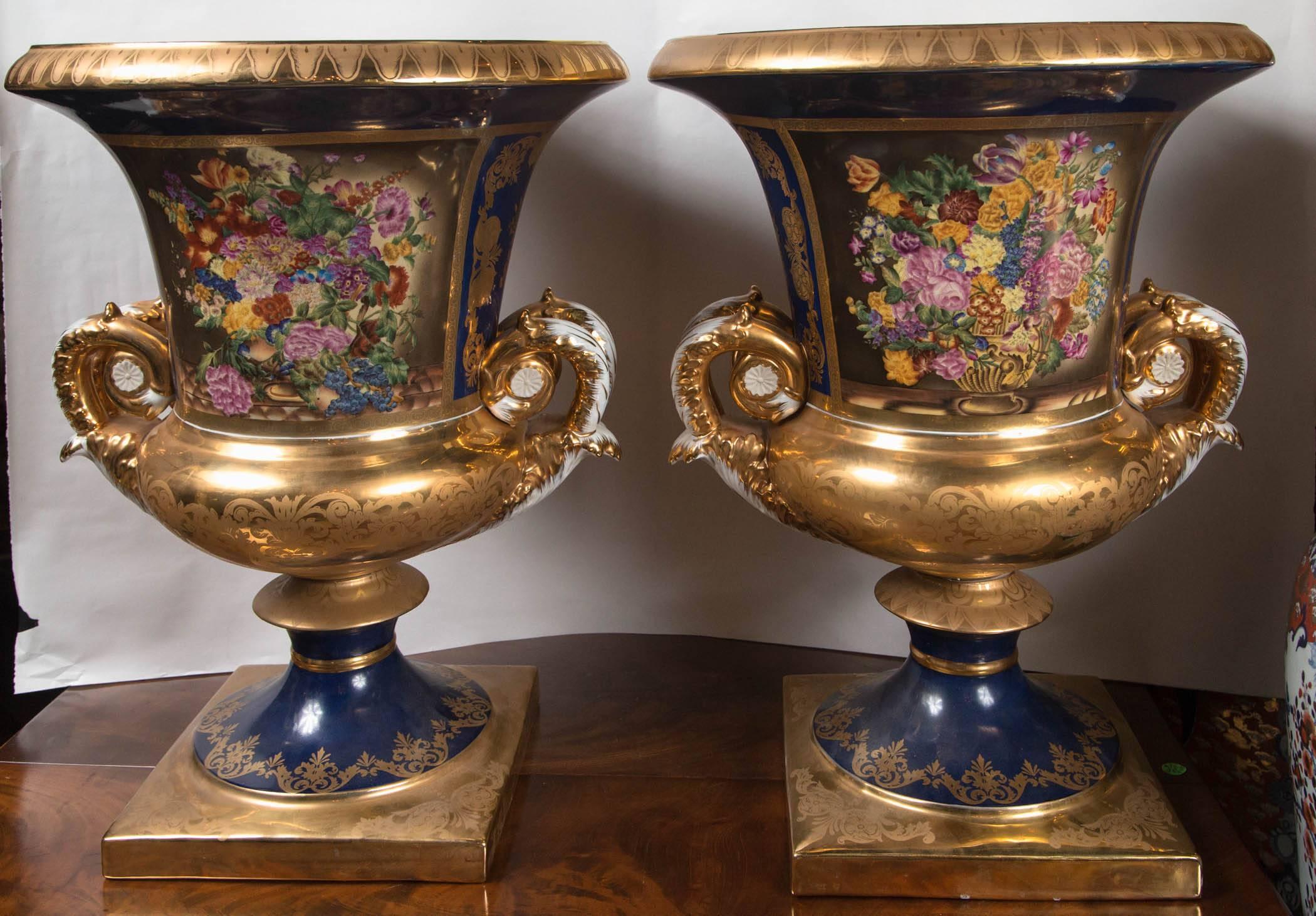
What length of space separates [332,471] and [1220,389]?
2.47ft

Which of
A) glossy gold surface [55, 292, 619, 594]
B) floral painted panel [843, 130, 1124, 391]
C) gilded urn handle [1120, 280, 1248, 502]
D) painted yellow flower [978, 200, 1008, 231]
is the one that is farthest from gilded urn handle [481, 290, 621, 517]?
gilded urn handle [1120, 280, 1248, 502]

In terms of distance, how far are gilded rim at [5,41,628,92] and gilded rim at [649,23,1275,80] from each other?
0.60ft

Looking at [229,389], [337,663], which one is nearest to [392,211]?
[229,389]

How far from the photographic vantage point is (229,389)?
102 cm

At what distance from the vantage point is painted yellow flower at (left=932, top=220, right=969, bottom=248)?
0.93m

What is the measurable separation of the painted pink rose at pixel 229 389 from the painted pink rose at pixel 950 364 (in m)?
0.55

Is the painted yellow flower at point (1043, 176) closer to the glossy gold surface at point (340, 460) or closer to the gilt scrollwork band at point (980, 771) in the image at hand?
the glossy gold surface at point (340, 460)

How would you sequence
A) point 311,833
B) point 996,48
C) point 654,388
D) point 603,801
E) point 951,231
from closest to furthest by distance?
point 996,48, point 951,231, point 311,833, point 603,801, point 654,388

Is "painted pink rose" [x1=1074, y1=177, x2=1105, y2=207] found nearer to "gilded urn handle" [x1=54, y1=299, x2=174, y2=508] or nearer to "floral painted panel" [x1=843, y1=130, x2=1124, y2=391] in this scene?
"floral painted panel" [x1=843, y1=130, x2=1124, y2=391]

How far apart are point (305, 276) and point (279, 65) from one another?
18cm

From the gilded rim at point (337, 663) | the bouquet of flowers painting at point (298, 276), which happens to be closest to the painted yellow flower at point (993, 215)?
the bouquet of flowers painting at point (298, 276)

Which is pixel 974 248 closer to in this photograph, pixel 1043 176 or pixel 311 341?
pixel 1043 176

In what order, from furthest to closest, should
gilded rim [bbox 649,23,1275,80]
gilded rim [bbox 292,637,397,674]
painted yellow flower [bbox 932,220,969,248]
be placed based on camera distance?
gilded rim [bbox 292,637,397,674], painted yellow flower [bbox 932,220,969,248], gilded rim [bbox 649,23,1275,80]

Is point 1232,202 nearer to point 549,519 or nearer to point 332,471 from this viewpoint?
point 549,519
